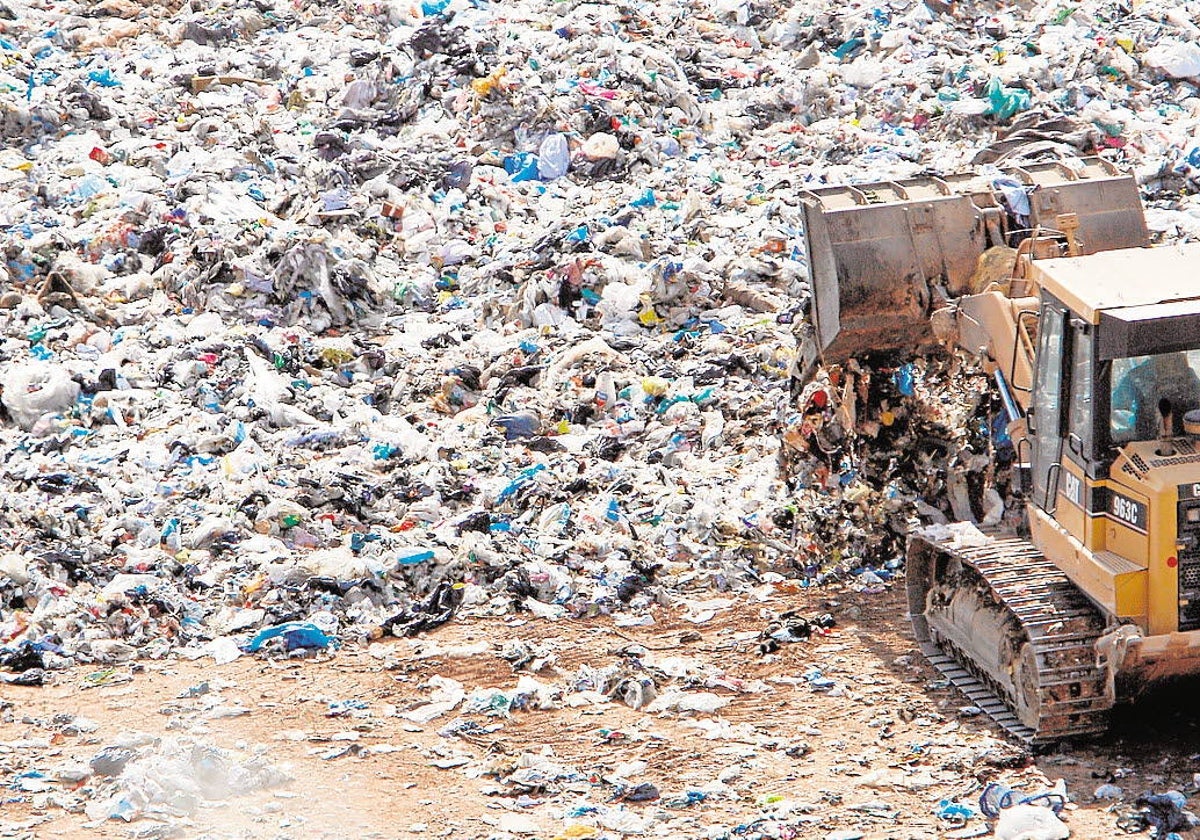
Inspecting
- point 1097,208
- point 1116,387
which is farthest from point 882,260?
point 1116,387

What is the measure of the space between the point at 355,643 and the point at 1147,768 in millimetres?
3747

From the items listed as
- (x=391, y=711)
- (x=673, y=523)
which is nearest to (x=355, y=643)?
(x=391, y=711)

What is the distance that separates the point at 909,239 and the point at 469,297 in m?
4.67

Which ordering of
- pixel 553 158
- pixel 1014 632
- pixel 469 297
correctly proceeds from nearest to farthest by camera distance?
pixel 1014 632 → pixel 469 297 → pixel 553 158

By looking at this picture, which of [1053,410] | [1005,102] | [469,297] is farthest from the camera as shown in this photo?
[1005,102]

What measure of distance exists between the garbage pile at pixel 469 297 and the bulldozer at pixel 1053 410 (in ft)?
2.12

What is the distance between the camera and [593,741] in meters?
6.87

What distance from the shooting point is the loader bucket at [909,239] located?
7953mm

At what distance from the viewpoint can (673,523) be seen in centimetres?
878

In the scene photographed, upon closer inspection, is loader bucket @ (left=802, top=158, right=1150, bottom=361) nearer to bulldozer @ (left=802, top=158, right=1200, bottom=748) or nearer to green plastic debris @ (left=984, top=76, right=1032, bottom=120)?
bulldozer @ (left=802, top=158, right=1200, bottom=748)

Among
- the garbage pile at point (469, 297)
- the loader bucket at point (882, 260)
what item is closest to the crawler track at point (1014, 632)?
the garbage pile at point (469, 297)

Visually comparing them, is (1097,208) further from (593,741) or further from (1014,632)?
(593,741)

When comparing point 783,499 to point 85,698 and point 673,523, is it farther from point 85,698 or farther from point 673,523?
point 85,698

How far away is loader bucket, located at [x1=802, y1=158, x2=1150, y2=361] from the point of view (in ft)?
26.1
